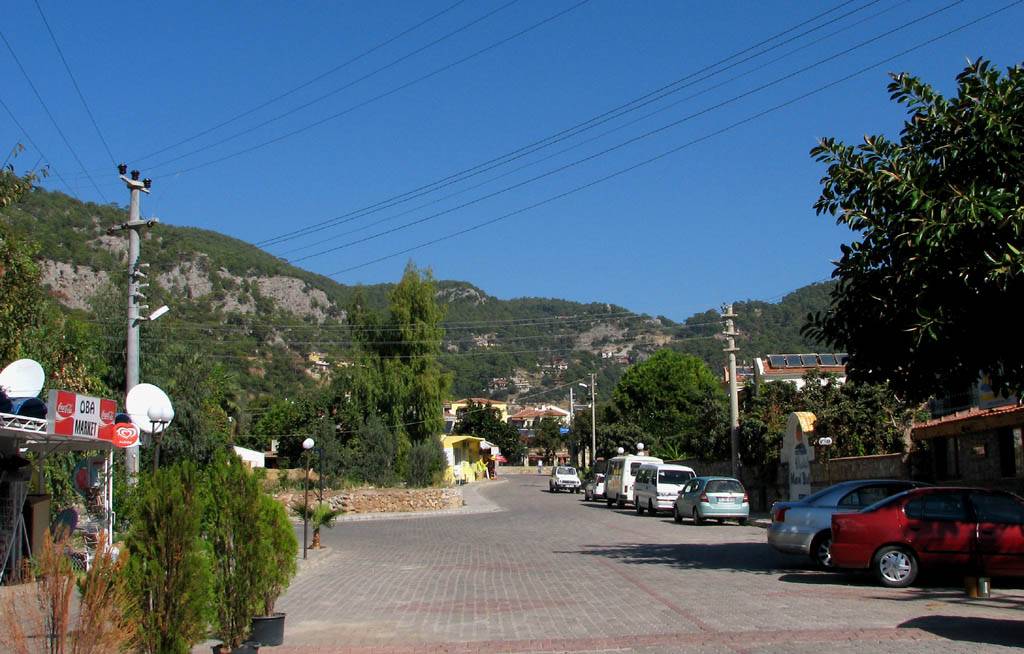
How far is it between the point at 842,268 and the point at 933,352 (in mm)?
2016

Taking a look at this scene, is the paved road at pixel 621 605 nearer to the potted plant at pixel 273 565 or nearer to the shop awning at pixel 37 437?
the potted plant at pixel 273 565

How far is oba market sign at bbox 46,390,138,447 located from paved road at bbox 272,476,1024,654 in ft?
13.0

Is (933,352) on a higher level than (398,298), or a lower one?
lower

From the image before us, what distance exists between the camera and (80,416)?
1540 cm

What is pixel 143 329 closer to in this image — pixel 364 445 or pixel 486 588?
pixel 364 445

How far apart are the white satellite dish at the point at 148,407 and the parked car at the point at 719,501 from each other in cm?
1787

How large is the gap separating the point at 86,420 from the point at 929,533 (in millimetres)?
12968

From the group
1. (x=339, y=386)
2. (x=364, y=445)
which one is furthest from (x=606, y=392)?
(x=364, y=445)

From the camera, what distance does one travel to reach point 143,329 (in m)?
32.3

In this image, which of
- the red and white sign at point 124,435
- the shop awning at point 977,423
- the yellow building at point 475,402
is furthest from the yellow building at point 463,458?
the red and white sign at point 124,435

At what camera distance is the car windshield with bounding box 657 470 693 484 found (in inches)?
1419

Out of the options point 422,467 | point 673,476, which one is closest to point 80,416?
point 673,476

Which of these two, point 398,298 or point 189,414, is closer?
point 189,414

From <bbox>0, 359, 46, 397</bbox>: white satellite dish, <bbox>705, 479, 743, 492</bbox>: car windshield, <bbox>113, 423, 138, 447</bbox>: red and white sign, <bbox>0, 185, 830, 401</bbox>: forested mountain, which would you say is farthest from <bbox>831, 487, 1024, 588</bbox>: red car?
<bbox>705, 479, 743, 492</bbox>: car windshield
